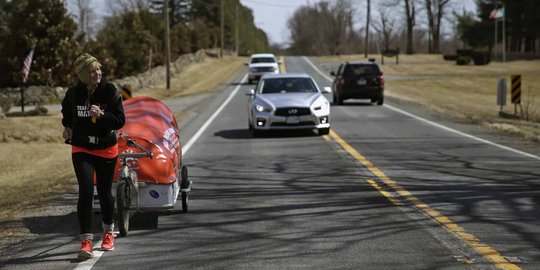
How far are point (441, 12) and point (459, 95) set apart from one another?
226ft

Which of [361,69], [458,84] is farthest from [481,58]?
[361,69]

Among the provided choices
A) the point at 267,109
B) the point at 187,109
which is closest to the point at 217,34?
the point at 187,109

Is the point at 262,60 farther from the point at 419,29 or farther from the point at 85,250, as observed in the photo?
the point at 419,29

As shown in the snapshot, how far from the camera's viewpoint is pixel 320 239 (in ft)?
25.5

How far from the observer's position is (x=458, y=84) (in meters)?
58.3

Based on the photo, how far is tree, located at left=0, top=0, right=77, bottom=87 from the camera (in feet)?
123

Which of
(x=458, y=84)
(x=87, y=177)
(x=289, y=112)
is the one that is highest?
(x=87, y=177)

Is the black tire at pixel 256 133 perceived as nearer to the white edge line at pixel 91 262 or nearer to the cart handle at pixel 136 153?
the cart handle at pixel 136 153

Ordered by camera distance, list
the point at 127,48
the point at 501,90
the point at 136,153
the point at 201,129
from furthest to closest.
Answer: the point at 127,48 → the point at 501,90 → the point at 201,129 → the point at 136,153

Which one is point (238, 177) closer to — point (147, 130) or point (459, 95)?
point (147, 130)

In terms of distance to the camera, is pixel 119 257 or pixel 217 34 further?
pixel 217 34

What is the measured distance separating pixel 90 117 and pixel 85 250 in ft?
3.75

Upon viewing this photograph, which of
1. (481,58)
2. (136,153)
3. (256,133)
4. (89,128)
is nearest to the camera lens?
(89,128)

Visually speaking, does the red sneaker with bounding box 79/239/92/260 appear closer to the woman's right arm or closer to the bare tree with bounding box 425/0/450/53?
the woman's right arm
